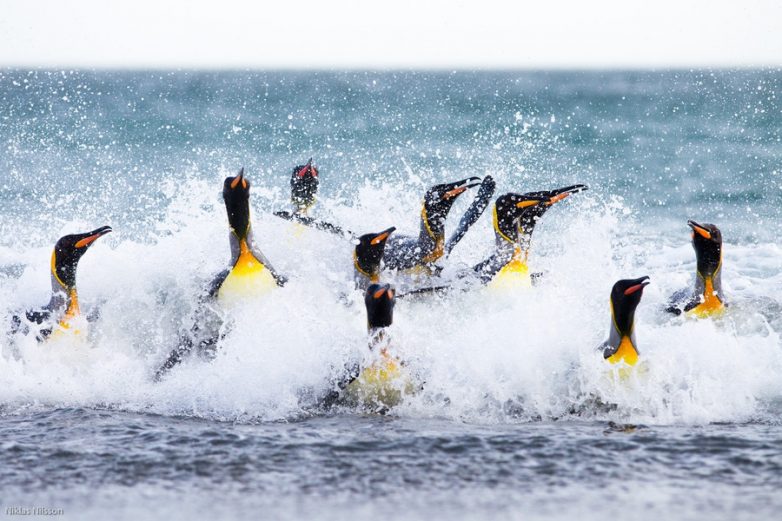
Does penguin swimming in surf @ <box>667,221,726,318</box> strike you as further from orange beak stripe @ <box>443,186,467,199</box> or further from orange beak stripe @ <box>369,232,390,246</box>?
orange beak stripe @ <box>369,232,390,246</box>

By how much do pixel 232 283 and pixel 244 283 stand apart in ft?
0.23

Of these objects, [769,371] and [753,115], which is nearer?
[769,371]

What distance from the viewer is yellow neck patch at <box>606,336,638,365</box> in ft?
17.7

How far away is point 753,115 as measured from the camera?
31.1m

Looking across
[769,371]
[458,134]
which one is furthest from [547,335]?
[458,134]

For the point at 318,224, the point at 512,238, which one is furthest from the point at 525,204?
the point at 318,224

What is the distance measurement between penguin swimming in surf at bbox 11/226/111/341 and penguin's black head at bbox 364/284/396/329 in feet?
→ 5.96

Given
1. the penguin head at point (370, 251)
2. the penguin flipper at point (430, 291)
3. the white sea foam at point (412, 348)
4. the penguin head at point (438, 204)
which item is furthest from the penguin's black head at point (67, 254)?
the penguin head at point (438, 204)

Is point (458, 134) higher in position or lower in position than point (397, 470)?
higher

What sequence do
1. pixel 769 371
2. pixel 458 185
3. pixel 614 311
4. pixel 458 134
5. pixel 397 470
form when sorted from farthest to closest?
1. pixel 458 134
2. pixel 458 185
3. pixel 769 371
4. pixel 614 311
5. pixel 397 470

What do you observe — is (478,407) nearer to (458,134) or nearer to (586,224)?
(586,224)

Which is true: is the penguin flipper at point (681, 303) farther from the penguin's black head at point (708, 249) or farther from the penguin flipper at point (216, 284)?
the penguin flipper at point (216, 284)

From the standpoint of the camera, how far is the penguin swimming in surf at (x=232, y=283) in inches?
241

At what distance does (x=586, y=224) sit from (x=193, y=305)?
325cm
